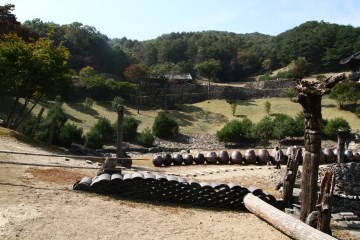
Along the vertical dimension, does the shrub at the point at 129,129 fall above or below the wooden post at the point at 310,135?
below

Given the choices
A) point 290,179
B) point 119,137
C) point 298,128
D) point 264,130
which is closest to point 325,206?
point 290,179

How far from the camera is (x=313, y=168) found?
11109 millimetres

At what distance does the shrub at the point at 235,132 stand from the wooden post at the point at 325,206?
31224mm

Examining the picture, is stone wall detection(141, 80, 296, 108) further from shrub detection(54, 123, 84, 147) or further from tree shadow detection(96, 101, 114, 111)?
shrub detection(54, 123, 84, 147)

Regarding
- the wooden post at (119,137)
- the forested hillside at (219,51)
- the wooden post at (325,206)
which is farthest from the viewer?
the forested hillside at (219,51)

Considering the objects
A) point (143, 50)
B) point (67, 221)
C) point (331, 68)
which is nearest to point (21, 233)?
point (67, 221)

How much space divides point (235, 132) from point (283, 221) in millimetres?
31240

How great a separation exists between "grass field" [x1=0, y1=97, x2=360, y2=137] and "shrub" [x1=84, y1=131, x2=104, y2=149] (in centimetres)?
601

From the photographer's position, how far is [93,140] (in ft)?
117

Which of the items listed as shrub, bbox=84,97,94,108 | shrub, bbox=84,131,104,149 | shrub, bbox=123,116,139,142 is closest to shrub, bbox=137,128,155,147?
shrub, bbox=123,116,139,142

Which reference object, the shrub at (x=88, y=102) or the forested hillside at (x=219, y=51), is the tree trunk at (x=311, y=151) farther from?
the forested hillside at (x=219, y=51)

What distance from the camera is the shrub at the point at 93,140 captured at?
35.3m

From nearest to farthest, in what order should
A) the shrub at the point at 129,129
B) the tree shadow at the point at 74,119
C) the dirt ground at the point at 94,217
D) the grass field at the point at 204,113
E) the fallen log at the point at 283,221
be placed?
the fallen log at the point at 283,221, the dirt ground at the point at 94,217, the shrub at the point at 129,129, the tree shadow at the point at 74,119, the grass field at the point at 204,113

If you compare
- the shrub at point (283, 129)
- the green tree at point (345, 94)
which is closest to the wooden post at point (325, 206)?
the shrub at point (283, 129)
